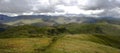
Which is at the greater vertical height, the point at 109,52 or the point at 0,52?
the point at 0,52

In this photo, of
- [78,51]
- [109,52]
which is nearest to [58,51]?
[78,51]

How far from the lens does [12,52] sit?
15775 cm

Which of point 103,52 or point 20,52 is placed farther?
point 103,52

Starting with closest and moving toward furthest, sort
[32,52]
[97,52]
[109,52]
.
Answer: [32,52]
[97,52]
[109,52]

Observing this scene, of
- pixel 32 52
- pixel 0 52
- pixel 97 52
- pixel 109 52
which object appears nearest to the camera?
pixel 0 52

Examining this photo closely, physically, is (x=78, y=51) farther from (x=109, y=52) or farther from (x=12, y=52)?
(x=12, y=52)

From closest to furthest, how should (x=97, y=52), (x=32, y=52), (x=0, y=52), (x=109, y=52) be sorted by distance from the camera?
(x=0, y=52) → (x=32, y=52) → (x=97, y=52) → (x=109, y=52)

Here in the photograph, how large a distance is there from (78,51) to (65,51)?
12270 millimetres

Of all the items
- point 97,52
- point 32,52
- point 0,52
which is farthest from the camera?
point 97,52

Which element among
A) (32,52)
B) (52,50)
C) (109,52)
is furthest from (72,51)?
(109,52)

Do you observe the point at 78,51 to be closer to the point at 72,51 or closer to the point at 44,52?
the point at 72,51

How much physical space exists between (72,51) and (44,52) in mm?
24668

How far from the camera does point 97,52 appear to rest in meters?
179

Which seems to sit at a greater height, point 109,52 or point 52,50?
point 52,50
